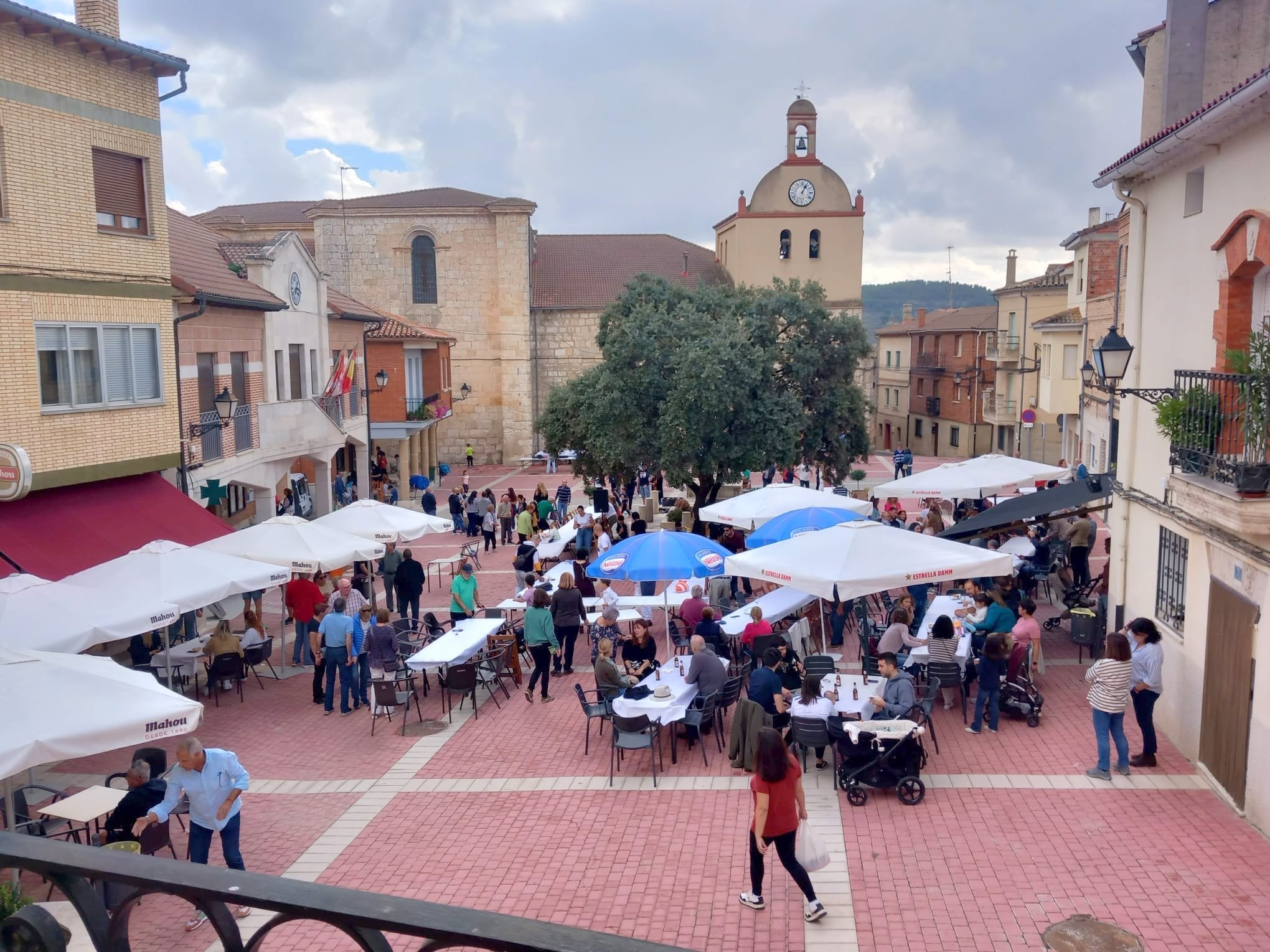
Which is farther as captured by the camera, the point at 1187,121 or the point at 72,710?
the point at 1187,121

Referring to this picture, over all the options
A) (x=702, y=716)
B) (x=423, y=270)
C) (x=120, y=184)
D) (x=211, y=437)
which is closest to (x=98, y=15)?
(x=120, y=184)

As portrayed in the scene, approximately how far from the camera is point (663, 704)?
1235cm

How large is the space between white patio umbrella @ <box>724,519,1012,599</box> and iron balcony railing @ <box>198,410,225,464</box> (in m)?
12.1

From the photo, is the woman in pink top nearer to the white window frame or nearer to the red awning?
the red awning

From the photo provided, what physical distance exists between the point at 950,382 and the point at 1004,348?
12623 millimetres

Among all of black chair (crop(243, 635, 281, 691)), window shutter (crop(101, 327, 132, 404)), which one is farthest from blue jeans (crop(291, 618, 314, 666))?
window shutter (crop(101, 327, 132, 404))

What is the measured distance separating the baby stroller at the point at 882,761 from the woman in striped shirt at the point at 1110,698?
1.99 m

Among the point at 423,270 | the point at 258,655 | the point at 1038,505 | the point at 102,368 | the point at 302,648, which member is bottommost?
the point at 302,648

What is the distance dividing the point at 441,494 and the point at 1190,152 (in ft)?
113

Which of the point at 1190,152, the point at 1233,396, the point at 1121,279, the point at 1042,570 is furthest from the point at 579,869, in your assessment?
the point at 1121,279

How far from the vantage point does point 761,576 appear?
1440 centimetres

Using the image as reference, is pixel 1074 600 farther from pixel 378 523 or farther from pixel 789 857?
pixel 378 523

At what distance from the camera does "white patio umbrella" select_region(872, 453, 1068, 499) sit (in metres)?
21.6

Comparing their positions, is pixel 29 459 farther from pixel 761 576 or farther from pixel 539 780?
pixel 761 576
